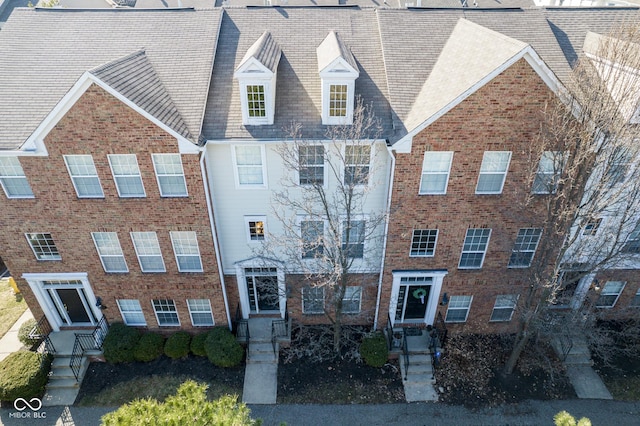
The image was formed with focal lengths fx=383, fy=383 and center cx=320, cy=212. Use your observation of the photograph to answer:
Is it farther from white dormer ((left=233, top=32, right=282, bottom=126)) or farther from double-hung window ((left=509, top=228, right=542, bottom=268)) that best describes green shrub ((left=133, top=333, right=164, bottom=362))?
double-hung window ((left=509, top=228, right=542, bottom=268))

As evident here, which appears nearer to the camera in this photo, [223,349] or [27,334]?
[223,349]

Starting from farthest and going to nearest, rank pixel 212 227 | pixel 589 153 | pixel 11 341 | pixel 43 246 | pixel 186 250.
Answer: pixel 11 341, pixel 186 250, pixel 43 246, pixel 212 227, pixel 589 153

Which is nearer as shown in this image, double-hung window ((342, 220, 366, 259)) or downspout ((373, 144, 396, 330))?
downspout ((373, 144, 396, 330))

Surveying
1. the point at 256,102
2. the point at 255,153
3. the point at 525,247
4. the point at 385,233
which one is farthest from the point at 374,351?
the point at 256,102

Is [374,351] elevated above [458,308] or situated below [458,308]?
below

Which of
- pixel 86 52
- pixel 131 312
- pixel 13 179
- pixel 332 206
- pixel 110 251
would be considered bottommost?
pixel 131 312

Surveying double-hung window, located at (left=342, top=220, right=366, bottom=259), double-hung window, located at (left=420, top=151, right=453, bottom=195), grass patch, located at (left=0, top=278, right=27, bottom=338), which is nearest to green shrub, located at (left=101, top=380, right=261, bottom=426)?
double-hung window, located at (left=342, top=220, right=366, bottom=259)

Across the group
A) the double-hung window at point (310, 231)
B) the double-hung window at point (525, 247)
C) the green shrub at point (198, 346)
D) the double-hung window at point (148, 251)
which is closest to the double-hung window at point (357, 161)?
the double-hung window at point (310, 231)

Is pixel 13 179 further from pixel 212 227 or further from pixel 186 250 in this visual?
pixel 212 227
